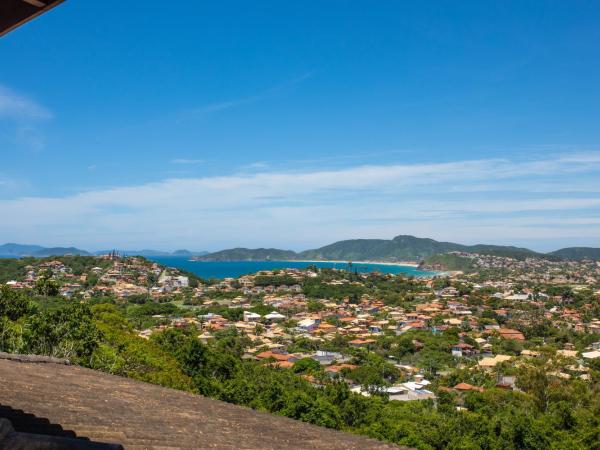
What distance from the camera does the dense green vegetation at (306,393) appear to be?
48.4 feet

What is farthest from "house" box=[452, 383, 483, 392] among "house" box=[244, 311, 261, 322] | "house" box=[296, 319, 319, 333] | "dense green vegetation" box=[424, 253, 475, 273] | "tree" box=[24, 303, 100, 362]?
"dense green vegetation" box=[424, 253, 475, 273]

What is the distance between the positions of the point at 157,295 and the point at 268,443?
70.4 metres

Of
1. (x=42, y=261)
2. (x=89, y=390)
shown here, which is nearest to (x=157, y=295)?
(x=42, y=261)

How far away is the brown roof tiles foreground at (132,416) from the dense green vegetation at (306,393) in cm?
738

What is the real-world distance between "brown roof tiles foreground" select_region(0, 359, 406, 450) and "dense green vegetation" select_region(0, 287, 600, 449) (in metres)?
7.38

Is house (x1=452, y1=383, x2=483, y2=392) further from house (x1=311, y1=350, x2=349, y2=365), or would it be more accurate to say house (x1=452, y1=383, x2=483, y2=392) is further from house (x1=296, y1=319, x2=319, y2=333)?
house (x1=296, y1=319, x2=319, y2=333)

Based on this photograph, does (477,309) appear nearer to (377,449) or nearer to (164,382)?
(164,382)

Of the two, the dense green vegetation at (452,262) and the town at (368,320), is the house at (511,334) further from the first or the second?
the dense green vegetation at (452,262)

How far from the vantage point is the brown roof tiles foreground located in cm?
365

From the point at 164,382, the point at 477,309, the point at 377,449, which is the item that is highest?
the point at 377,449

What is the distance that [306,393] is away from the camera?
18484 millimetres

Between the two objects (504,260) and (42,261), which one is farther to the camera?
(504,260)

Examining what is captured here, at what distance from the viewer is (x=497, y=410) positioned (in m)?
22.5

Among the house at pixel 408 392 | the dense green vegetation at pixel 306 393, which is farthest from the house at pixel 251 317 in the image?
the dense green vegetation at pixel 306 393
